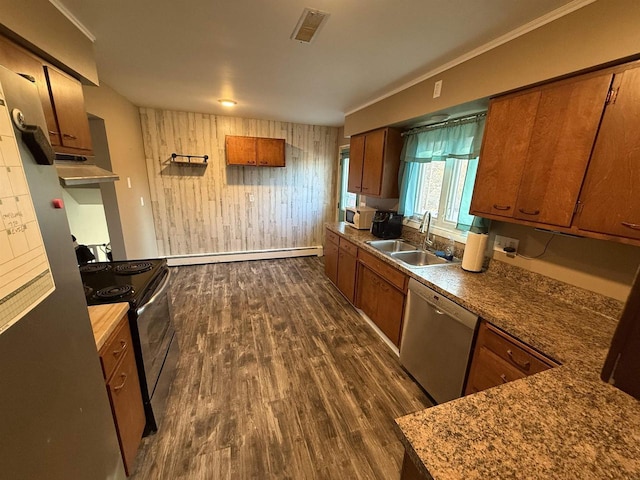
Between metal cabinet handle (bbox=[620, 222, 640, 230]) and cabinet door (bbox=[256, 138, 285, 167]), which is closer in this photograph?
metal cabinet handle (bbox=[620, 222, 640, 230])

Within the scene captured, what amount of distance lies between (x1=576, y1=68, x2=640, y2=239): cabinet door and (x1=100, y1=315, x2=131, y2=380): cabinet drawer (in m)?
2.41

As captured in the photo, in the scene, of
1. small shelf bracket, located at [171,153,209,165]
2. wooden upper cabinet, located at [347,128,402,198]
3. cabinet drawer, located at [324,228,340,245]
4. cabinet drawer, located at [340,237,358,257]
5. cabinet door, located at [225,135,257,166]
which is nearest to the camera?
wooden upper cabinet, located at [347,128,402,198]

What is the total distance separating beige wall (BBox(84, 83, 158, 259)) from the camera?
2.70 meters

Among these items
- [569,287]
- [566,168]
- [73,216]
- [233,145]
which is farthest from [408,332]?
[73,216]

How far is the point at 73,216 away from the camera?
3811 mm

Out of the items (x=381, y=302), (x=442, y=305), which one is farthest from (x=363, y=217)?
(x=442, y=305)

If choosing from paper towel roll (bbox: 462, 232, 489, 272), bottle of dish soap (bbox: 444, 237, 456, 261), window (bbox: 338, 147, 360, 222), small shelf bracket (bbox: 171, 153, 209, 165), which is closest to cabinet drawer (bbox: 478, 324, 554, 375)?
paper towel roll (bbox: 462, 232, 489, 272)

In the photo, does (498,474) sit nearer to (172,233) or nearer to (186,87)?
(186,87)

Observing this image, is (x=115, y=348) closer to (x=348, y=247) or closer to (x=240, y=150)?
(x=348, y=247)

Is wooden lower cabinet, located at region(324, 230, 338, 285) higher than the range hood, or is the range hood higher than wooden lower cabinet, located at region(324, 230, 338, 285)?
the range hood

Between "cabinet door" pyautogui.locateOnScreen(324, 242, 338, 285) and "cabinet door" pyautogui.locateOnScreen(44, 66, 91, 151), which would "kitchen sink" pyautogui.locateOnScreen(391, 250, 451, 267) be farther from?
"cabinet door" pyautogui.locateOnScreen(44, 66, 91, 151)

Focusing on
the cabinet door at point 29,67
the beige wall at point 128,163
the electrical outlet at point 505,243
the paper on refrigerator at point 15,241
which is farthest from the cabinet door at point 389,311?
the beige wall at point 128,163

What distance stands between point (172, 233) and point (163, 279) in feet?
9.42

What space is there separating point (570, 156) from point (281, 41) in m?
1.92
